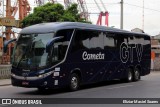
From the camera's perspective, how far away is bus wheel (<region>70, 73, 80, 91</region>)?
1839 centimetres

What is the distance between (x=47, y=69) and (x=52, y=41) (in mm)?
1263

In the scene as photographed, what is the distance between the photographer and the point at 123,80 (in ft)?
84.5

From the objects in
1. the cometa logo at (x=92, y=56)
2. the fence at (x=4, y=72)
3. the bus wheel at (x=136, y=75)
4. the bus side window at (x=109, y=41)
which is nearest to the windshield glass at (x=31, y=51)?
the cometa logo at (x=92, y=56)

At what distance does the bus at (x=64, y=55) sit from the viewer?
55.2 ft

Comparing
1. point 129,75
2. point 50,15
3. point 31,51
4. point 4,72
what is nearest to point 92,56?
point 31,51

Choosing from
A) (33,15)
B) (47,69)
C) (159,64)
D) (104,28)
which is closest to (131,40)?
(104,28)

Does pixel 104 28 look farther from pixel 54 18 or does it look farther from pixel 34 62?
pixel 54 18

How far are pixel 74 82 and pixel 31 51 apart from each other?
2.77 meters

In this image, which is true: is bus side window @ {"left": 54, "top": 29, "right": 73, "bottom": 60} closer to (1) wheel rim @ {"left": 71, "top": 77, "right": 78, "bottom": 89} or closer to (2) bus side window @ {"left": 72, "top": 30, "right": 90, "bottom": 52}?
(2) bus side window @ {"left": 72, "top": 30, "right": 90, "bottom": 52}

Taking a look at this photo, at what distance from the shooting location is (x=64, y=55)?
58.0 feet

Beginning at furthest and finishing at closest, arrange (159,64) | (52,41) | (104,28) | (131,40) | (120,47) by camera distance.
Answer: (159,64) → (131,40) → (120,47) → (104,28) → (52,41)

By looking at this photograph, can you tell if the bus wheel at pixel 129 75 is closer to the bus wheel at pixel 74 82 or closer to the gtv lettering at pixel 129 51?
the gtv lettering at pixel 129 51

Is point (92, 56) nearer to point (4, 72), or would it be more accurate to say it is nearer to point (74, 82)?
point (74, 82)

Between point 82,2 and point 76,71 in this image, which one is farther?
point 82,2
